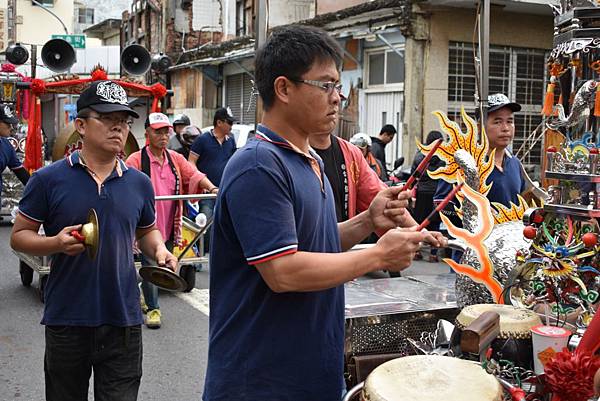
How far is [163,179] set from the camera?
7.14m

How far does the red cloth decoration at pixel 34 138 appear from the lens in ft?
35.9

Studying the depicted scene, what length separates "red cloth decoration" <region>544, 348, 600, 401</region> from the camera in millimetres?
2408

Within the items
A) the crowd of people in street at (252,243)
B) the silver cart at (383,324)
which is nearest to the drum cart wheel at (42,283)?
the crowd of people in street at (252,243)

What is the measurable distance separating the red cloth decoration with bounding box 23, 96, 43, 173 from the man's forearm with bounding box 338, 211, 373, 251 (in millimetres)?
9028

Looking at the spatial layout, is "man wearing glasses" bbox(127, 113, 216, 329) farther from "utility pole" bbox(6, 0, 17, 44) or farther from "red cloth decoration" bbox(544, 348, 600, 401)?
"utility pole" bbox(6, 0, 17, 44)

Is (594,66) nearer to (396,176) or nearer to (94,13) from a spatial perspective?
(396,176)

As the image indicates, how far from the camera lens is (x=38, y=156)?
1119cm

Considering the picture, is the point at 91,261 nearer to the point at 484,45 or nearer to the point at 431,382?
the point at 431,382

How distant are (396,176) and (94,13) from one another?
1547 inches

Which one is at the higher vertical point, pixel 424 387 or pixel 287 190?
pixel 287 190

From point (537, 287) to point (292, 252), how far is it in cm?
144

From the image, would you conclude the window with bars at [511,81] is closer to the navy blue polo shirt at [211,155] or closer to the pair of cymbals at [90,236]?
the navy blue polo shirt at [211,155]

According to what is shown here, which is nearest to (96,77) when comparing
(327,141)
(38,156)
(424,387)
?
(38,156)

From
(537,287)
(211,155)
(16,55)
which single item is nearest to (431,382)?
(537,287)
